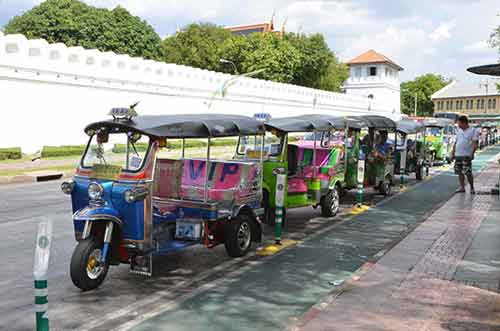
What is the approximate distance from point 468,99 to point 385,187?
98207 millimetres

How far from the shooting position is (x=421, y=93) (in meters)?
118

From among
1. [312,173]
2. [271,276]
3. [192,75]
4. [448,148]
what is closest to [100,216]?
[271,276]

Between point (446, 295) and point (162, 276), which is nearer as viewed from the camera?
point (446, 295)

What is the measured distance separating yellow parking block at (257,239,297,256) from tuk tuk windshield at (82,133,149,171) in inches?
112

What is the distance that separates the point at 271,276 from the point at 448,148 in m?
23.5

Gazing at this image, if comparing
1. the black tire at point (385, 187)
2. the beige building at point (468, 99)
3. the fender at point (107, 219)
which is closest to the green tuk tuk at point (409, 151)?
the black tire at point (385, 187)

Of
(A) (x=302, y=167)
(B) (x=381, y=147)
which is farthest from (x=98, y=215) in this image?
(B) (x=381, y=147)

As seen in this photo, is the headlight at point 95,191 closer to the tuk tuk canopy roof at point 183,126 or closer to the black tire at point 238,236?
the tuk tuk canopy roof at point 183,126

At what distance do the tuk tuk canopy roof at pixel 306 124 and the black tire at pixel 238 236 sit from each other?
235 cm

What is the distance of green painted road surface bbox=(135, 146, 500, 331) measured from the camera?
5.77 metres

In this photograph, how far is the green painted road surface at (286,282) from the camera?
5773 mm

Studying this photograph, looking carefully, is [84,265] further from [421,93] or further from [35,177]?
[421,93]

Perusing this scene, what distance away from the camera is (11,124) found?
25938 mm

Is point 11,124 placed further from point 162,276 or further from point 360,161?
point 162,276
